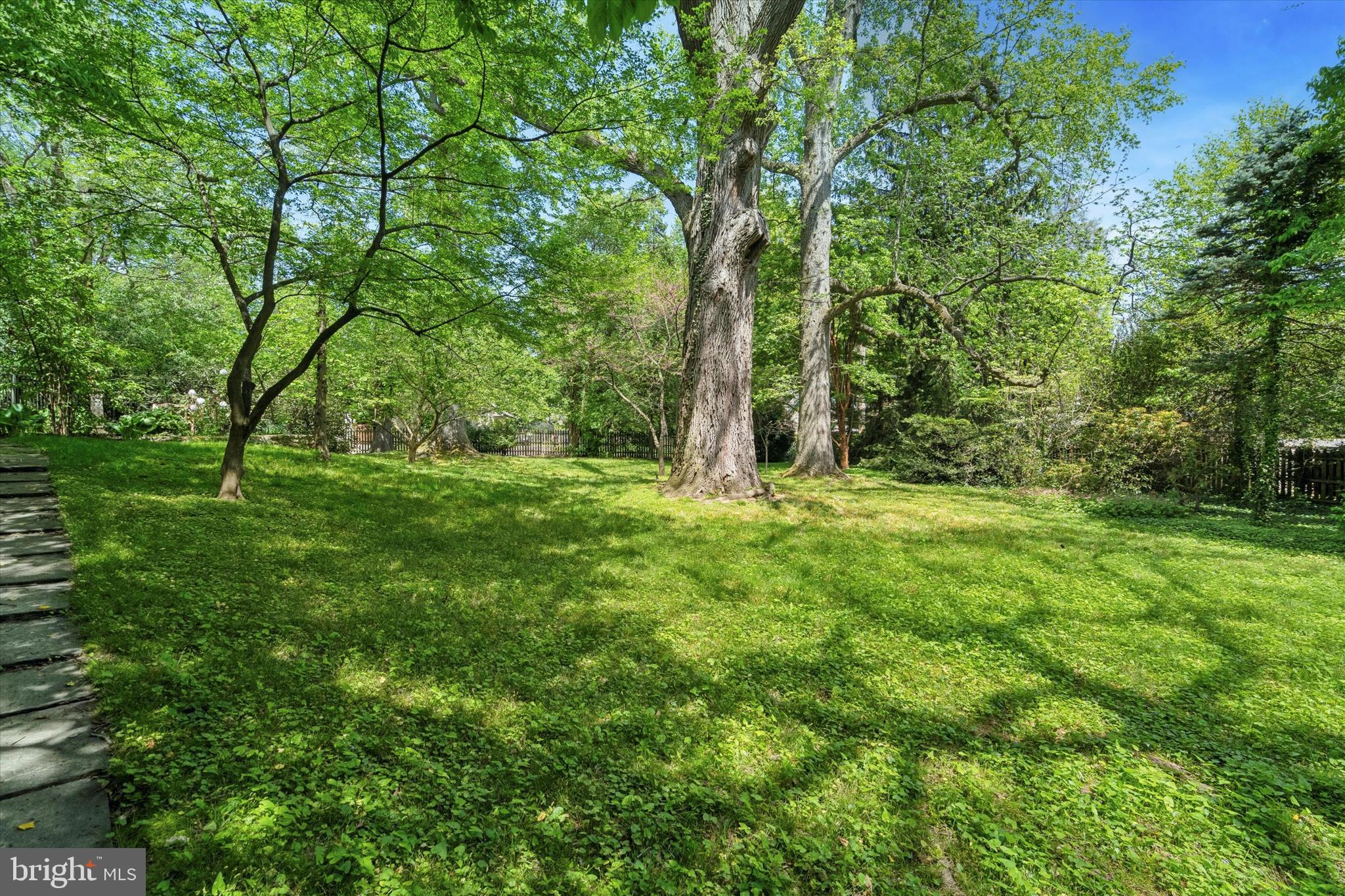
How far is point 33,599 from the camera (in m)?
3.12

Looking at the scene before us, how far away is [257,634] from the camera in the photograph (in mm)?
3100

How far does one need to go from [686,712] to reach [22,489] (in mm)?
7198

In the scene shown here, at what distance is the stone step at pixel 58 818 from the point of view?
64.2 inches

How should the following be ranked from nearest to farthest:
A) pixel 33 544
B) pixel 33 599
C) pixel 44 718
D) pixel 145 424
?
pixel 44 718, pixel 33 599, pixel 33 544, pixel 145 424

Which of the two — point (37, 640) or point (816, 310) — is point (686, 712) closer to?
point (37, 640)

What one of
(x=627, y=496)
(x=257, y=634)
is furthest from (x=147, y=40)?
(x=627, y=496)

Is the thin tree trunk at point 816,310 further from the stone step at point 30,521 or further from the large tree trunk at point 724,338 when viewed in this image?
the stone step at point 30,521

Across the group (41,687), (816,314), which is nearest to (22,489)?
(41,687)

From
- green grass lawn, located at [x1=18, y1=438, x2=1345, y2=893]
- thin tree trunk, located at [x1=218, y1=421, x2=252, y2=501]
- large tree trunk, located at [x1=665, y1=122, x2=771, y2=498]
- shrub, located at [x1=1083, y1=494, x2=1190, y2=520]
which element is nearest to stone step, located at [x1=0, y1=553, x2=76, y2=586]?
green grass lawn, located at [x1=18, y1=438, x2=1345, y2=893]

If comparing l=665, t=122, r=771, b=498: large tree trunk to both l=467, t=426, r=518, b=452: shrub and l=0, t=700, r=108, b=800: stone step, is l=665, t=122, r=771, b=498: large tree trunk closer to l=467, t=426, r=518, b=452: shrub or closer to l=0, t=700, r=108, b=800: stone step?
l=0, t=700, r=108, b=800: stone step

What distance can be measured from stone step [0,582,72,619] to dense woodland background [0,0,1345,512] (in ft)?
9.08

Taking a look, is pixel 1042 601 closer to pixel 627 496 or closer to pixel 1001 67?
pixel 627 496

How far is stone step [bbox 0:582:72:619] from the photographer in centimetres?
295

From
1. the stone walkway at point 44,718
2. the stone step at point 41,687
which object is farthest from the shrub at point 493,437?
the stone step at point 41,687
